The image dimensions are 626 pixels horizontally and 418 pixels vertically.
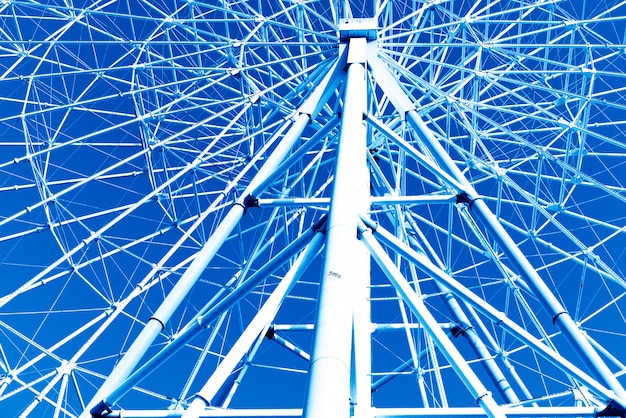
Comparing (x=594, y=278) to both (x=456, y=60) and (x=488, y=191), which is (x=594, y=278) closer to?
(x=488, y=191)

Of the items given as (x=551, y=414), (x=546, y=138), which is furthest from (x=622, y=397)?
(x=546, y=138)

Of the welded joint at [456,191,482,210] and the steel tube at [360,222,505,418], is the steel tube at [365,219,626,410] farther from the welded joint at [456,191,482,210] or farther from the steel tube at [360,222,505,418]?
the welded joint at [456,191,482,210]

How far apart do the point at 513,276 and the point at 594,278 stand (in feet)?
14.7

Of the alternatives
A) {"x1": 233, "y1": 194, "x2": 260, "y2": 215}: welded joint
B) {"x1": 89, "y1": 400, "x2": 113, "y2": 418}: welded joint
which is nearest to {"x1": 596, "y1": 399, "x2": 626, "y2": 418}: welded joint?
{"x1": 233, "y1": 194, "x2": 260, "y2": 215}: welded joint

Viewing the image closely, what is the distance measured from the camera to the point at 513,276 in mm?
18406

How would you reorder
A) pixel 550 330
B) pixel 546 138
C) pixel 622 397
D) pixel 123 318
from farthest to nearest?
1. pixel 550 330
2. pixel 546 138
3. pixel 123 318
4. pixel 622 397

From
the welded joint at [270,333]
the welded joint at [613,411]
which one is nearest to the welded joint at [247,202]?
the welded joint at [613,411]

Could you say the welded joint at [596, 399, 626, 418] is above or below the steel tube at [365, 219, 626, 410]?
below

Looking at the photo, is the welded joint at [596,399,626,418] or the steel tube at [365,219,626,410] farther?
the steel tube at [365,219,626,410]

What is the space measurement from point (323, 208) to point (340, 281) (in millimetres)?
8045

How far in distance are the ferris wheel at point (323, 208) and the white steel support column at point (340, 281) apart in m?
0.03

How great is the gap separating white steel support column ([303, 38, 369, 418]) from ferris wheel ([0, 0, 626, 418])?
32 mm

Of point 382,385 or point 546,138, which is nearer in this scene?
point 382,385

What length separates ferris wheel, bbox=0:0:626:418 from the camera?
9844mm
